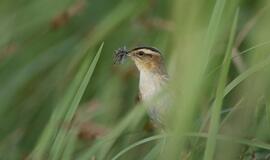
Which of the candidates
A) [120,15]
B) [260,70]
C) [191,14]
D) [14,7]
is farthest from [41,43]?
[191,14]

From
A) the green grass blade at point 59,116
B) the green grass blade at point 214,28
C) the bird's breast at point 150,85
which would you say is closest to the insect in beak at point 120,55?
the bird's breast at point 150,85

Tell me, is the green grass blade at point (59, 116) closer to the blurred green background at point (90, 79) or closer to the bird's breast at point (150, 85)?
the blurred green background at point (90, 79)

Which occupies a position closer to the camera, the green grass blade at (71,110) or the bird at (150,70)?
the green grass blade at (71,110)

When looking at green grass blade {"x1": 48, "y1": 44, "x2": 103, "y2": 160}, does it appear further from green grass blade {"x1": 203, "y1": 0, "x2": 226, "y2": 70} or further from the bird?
the bird

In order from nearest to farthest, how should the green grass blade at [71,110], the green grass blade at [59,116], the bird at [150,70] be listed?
1. the green grass blade at [71,110]
2. the green grass blade at [59,116]
3. the bird at [150,70]

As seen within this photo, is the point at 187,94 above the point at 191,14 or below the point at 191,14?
below

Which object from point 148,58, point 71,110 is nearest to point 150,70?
point 148,58

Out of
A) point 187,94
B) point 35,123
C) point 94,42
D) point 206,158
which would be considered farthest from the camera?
point 35,123

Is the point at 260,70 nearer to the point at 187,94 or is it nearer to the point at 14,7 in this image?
the point at 187,94

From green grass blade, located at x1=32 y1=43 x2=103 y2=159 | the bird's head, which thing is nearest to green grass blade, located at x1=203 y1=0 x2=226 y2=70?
green grass blade, located at x1=32 y1=43 x2=103 y2=159

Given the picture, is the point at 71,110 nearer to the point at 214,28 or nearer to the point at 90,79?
the point at 214,28
